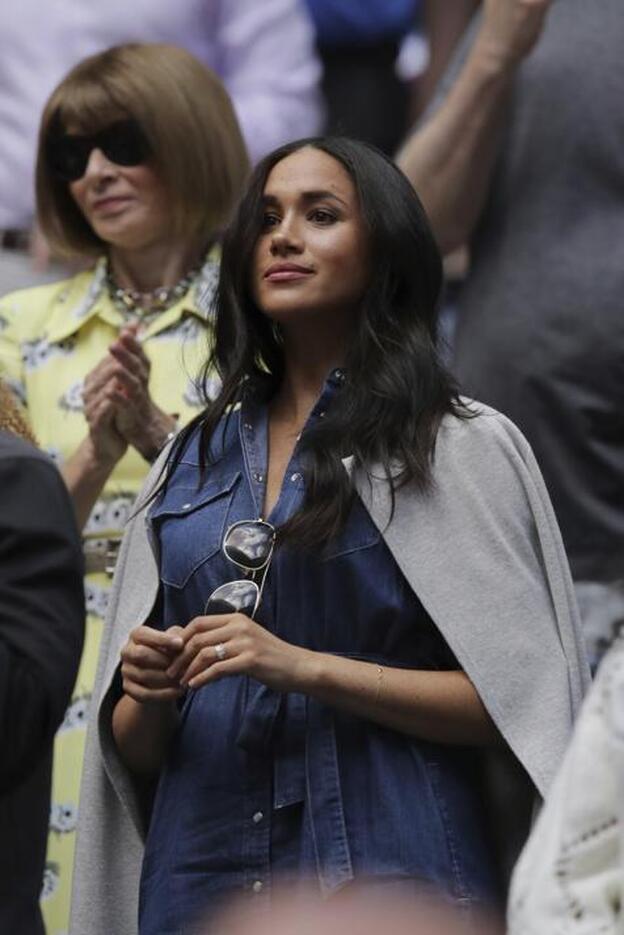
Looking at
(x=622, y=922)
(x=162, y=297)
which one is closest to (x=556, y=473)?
(x=162, y=297)

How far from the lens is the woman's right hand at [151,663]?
443 cm

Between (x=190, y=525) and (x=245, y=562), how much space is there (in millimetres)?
230

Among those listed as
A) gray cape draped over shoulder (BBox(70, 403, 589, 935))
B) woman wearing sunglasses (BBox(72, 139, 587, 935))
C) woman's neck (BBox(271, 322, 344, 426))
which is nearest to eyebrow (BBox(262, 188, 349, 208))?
woman wearing sunglasses (BBox(72, 139, 587, 935))

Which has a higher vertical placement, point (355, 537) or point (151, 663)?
point (355, 537)

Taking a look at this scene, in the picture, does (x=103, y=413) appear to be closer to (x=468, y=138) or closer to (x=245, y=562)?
(x=245, y=562)

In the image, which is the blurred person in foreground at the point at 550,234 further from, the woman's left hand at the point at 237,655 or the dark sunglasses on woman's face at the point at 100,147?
the woman's left hand at the point at 237,655

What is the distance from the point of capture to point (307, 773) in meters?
4.49

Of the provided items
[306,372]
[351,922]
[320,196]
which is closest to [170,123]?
[320,196]

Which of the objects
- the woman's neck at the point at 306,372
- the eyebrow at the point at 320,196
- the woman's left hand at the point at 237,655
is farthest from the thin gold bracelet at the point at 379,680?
the eyebrow at the point at 320,196

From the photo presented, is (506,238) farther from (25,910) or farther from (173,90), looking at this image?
(25,910)

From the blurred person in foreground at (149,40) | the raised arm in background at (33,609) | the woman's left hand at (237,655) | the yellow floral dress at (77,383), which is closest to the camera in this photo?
the raised arm in background at (33,609)

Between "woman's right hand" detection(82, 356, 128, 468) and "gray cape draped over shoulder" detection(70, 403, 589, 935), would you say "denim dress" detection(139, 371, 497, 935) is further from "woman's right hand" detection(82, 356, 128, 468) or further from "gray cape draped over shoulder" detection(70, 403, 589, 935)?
"woman's right hand" detection(82, 356, 128, 468)

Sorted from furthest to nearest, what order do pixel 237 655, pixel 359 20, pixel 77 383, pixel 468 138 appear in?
pixel 359 20
pixel 468 138
pixel 77 383
pixel 237 655

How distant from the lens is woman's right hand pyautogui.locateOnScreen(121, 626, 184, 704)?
4.43m
